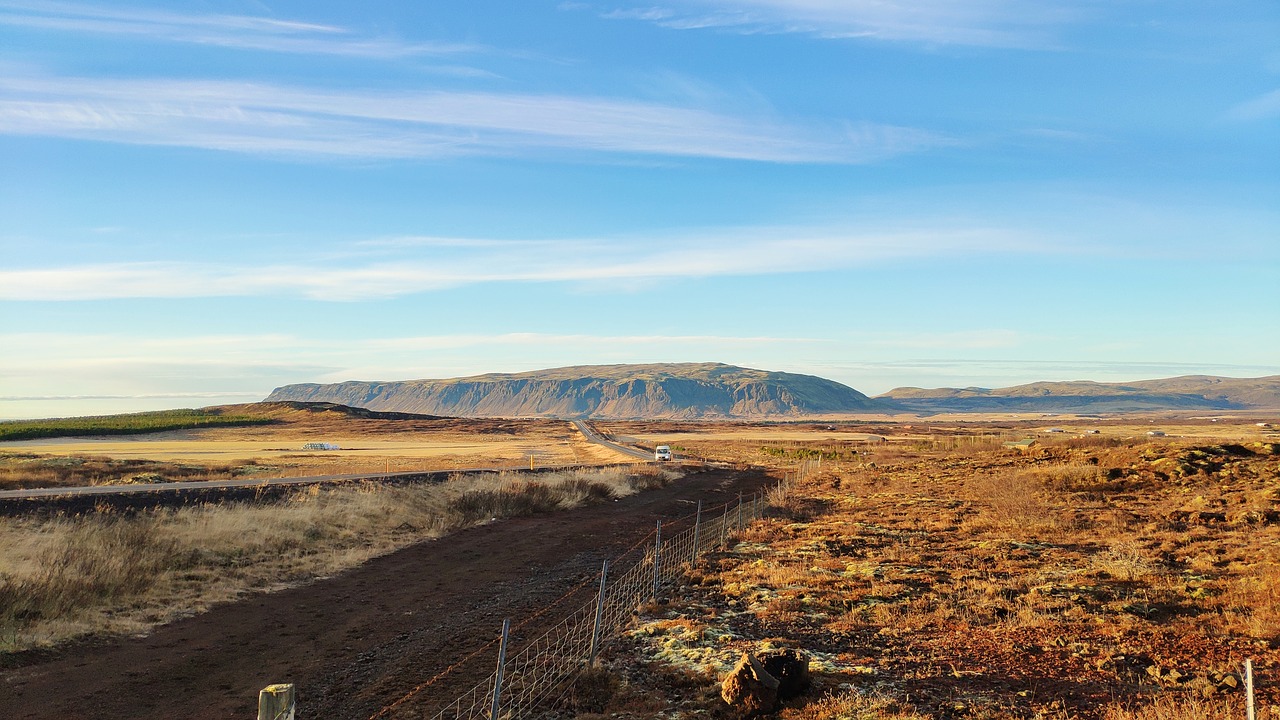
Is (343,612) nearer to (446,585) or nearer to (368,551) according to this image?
(446,585)

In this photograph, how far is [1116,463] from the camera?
33156mm

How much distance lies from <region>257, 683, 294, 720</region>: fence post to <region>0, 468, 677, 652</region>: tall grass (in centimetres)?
1021

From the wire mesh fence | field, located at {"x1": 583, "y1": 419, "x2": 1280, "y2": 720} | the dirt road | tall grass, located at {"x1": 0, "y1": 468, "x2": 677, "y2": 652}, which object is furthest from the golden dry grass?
field, located at {"x1": 583, "y1": 419, "x2": 1280, "y2": 720}

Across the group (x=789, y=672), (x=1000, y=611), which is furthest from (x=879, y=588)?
(x=789, y=672)

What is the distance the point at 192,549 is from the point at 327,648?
9008mm

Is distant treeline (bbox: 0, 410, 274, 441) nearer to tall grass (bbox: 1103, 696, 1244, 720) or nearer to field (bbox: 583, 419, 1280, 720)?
field (bbox: 583, 419, 1280, 720)

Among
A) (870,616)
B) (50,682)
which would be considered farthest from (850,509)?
(50,682)

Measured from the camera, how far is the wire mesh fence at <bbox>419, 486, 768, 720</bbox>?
10.1 metres

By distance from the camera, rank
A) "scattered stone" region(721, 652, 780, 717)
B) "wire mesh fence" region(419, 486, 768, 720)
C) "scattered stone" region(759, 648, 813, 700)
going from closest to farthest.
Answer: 1. "scattered stone" region(721, 652, 780, 717)
2. "scattered stone" region(759, 648, 813, 700)
3. "wire mesh fence" region(419, 486, 768, 720)

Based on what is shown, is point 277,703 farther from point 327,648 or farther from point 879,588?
point 879,588

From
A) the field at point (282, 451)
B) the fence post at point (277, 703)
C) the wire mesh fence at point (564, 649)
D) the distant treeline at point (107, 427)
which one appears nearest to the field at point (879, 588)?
the wire mesh fence at point (564, 649)

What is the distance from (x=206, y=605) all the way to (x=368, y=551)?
22.3 ft

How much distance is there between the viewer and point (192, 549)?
19828 mm

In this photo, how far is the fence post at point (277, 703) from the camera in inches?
241
